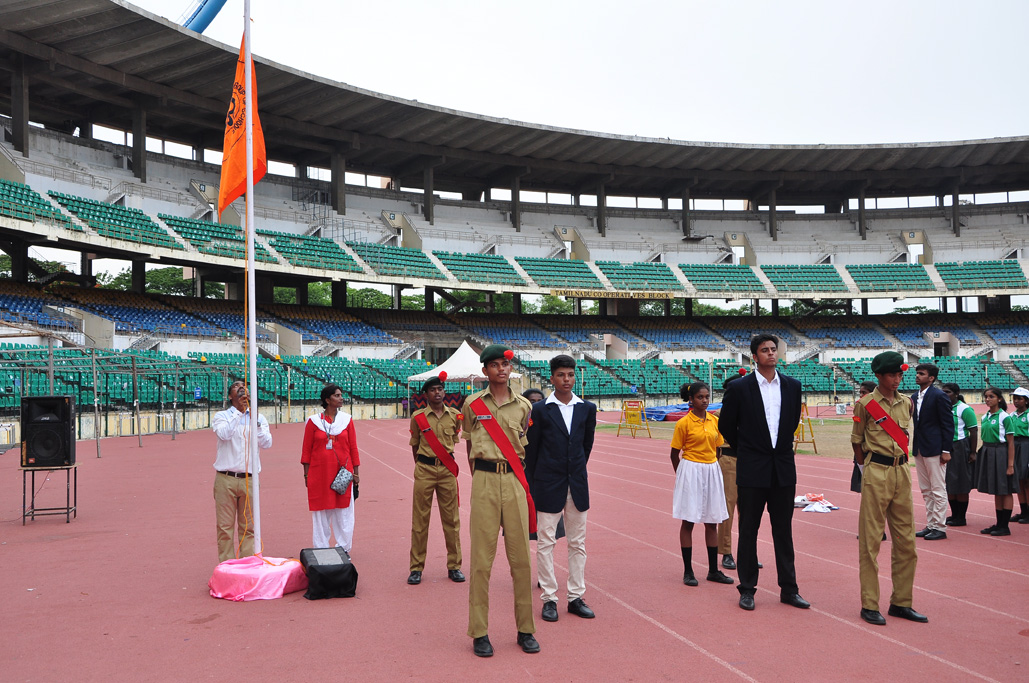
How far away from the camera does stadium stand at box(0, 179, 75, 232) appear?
2520 cm

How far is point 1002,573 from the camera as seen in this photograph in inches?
255

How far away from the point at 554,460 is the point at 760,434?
5.16 feet

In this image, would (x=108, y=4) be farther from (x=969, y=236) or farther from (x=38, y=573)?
(x=969, y=236)

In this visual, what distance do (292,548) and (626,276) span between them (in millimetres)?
37949

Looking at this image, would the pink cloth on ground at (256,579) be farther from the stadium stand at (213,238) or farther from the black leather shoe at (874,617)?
the stadium stand at (213,238)

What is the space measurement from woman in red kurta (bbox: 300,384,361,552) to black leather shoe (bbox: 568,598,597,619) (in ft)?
7.29

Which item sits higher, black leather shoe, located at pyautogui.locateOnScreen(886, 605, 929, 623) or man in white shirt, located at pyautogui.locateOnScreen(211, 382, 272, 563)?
man in white shirt, located at pyautogui.locateOnScreen(211, 382, 272, 563)

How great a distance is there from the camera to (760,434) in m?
5.60

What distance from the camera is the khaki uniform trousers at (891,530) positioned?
521 cm

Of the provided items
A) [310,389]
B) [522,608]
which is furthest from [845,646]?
[310,389]

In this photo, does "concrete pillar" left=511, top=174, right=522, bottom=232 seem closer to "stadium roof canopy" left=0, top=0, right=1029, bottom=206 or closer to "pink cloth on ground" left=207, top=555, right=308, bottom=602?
"stadium roof canopy" left=0, top=0, right=1029, bottom=206

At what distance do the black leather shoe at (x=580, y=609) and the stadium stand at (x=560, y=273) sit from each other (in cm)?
3649

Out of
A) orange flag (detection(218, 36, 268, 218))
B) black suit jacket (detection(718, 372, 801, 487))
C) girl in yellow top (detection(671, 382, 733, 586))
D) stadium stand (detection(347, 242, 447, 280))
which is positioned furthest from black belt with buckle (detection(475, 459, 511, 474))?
stadium stand (detection(347, 242, 447, 280))

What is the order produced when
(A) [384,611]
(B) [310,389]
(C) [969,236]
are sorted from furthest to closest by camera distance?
(C) [969,236] < (B) [310,389] < (A) [384,611]
